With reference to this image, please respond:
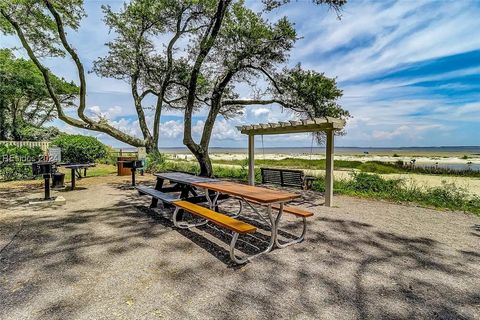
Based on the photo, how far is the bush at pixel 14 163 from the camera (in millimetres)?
9945

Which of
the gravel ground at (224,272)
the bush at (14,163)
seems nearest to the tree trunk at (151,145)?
the bush at (14,163)

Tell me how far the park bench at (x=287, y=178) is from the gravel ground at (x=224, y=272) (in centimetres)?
302

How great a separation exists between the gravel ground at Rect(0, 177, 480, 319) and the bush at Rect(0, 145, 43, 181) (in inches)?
255

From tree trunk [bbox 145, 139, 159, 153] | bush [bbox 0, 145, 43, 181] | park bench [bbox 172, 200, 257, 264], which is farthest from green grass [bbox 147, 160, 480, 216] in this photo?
bush [bbox 0, 145, 43, 181]

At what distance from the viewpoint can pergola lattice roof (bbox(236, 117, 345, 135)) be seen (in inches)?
246

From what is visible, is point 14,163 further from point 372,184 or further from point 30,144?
point 372,184

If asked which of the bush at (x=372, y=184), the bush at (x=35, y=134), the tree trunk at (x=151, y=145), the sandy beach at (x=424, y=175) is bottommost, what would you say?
the sandy beach at (x=424, y=175)

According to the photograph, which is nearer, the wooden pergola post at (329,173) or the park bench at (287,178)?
the wooden pergola post at (329,173)

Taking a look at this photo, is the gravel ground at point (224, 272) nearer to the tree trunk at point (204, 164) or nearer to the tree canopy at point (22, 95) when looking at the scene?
the tree trunk at point (204, 164)

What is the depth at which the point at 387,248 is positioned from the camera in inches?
151

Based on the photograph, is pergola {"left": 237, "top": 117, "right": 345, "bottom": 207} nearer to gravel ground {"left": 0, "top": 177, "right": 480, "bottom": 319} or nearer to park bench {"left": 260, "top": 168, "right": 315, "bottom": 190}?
park bench {"left": 260, "top": 168, "right": 315, "bottom": 190}

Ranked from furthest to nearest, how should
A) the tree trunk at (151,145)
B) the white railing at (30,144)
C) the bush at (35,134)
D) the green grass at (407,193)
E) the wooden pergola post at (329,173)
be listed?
the bush at (35,134) → the tree trunk at (151,145) → the white railing at (30,144) → the green grass at (407,193) → the wooden pergola post at (329,173)

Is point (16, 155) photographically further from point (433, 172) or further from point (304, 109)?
point (433, 172)

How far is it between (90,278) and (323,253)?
2.79 meters
